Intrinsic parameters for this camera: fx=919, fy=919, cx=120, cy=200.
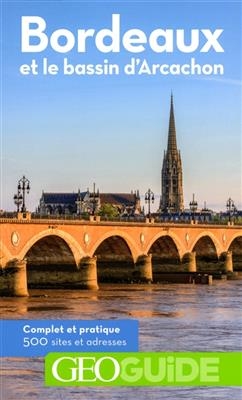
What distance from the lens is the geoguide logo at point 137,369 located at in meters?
17.5

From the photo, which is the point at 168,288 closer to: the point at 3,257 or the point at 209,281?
the point at 209,281

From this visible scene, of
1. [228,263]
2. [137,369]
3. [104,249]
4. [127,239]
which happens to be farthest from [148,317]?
[228,263]

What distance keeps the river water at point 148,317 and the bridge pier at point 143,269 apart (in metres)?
2.46

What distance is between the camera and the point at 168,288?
76375mm

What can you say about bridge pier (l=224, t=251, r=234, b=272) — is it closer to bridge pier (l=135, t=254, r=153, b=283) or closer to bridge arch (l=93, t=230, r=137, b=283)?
bridge pier (l=135, t=254, r=153, b=283)

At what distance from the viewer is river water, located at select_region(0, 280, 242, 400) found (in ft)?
88.8

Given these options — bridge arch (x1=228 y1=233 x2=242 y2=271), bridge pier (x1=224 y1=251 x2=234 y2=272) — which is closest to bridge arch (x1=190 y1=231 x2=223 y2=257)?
bridge pier (x1=224 y1=251 x2=234 y2=272)

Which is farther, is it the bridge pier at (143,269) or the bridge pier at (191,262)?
the bridge pier at (191,262)

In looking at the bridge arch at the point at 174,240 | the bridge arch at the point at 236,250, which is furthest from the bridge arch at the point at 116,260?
the bridge arch at the point at 236,250

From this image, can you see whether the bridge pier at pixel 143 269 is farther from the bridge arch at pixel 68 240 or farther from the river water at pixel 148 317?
the bridge arch at pixel 68 240

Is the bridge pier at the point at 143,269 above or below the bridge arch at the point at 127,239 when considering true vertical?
below

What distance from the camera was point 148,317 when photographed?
166ft

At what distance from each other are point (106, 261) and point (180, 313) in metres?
31.7

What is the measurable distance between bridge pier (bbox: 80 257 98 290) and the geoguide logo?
5203cm
